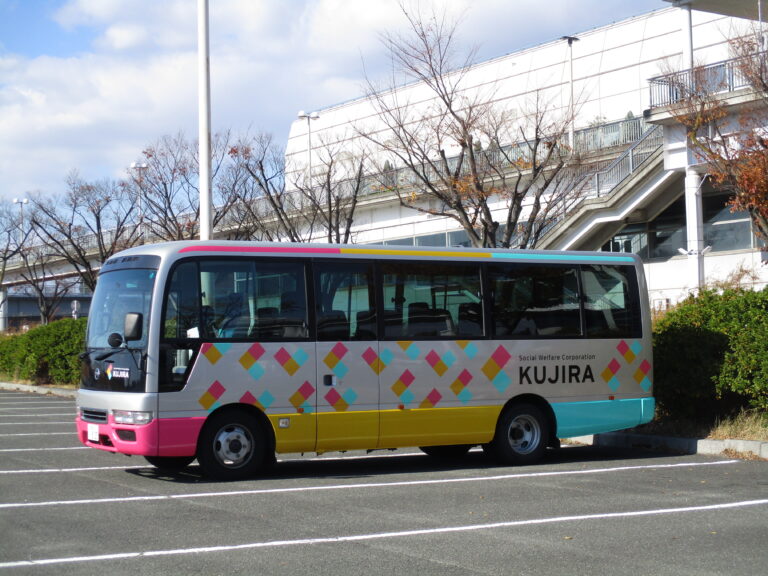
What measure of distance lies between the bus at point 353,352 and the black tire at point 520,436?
0.02 metres

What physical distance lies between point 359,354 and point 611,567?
558cm

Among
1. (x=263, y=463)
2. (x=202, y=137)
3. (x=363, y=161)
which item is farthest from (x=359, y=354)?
(x=363, y=161)

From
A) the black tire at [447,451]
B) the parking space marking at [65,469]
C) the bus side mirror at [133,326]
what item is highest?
the bus side mirror at [133,326]

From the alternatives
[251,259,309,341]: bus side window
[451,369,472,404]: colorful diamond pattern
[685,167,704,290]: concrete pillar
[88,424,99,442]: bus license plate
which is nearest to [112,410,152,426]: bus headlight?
[88,424,99,442]: bus license plate

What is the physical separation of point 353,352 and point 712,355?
5414 mm

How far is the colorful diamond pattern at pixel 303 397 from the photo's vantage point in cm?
1144

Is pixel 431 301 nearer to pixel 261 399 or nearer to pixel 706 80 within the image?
pixel 261 399

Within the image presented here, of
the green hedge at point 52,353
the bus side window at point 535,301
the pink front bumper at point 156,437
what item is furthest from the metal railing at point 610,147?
the pink front bumper at point 156,437

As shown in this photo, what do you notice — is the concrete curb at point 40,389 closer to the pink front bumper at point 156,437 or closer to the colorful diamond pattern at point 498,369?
the pink front bumper at point 156,437

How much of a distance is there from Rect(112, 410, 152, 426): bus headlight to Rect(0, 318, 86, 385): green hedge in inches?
709

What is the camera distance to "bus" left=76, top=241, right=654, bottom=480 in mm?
10930

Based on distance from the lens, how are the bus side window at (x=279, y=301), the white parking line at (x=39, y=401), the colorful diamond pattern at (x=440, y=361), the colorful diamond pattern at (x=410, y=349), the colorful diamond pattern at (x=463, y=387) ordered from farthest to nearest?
the white parking line at (x=39, y=401)
the colorful diamond pattern at (x=463, y=387)
the colorful diamond pattern at (x=440, y=361)
the colorful diamond pattern at (x=410, y=349)
the bus side window at (x=279, y=301)

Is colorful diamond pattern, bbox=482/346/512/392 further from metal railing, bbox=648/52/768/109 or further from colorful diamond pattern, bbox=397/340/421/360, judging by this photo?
metal railing, bbox=648/52/768/109

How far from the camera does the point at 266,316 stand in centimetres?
1138
